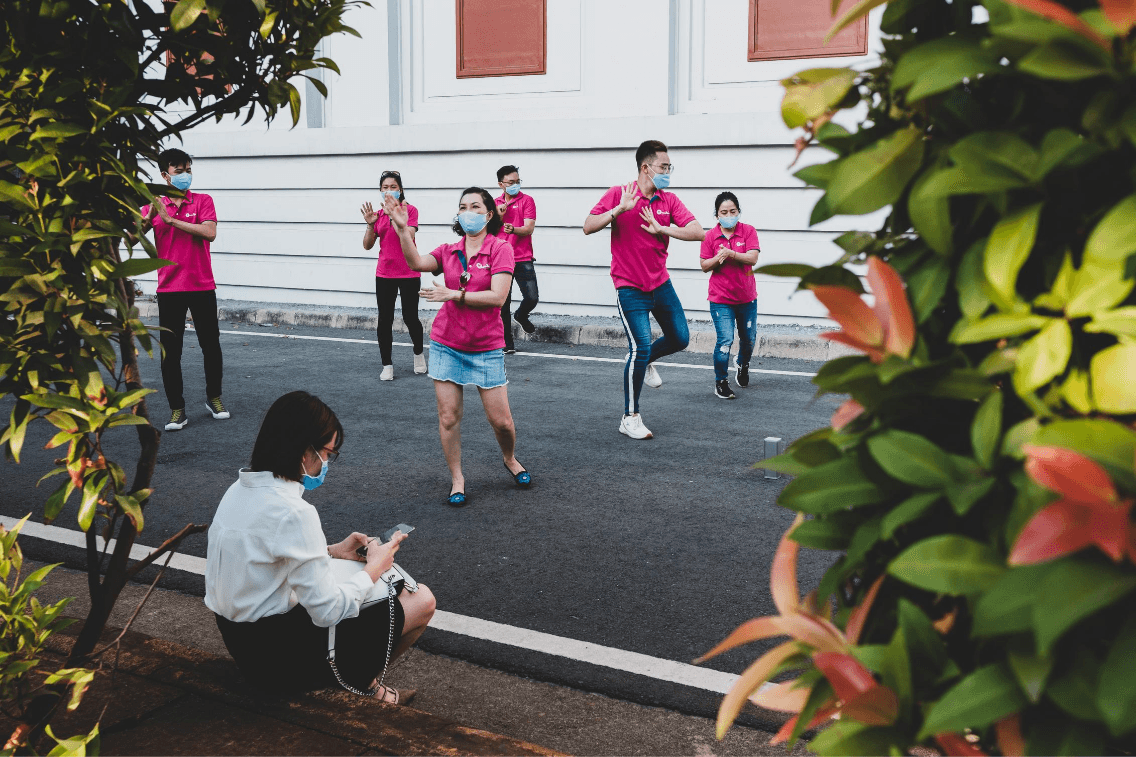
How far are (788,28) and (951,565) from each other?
488 inches

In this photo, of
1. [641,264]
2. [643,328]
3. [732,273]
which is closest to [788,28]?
[732,273]

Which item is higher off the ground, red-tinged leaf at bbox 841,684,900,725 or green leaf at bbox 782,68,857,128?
green leaf at bbox 782,68,857,128

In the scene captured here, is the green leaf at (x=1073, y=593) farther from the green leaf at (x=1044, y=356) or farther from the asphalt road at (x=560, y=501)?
the asphalt road at (x=560, y=501)

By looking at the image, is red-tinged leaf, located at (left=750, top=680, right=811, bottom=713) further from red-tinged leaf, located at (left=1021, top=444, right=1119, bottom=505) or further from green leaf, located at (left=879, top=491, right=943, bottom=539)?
red-tinged leaf, located at (left=1021, top=444, right=1119, bottom=505)

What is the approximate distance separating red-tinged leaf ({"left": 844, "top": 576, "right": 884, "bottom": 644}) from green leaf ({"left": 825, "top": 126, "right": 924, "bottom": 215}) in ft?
1.27

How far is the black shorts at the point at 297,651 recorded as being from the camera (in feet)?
9.62

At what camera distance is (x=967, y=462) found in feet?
3.14

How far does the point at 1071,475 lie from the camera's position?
782mm

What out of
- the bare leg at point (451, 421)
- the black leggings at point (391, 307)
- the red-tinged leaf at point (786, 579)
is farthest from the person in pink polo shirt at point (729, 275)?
the red-tinged leaf at point (786, 579)

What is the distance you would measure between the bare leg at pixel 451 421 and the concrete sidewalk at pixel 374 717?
1.93 metres

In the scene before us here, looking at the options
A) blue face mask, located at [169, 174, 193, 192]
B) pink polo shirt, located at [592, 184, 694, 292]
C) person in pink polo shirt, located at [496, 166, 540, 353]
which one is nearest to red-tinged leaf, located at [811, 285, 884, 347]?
pink polo shirt, located at [592, 184, 694, 292]

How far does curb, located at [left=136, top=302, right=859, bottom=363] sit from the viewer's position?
11.0m

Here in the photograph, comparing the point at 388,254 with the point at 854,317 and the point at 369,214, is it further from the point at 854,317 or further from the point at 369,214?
the point at 854,317

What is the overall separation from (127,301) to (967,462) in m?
2.21
